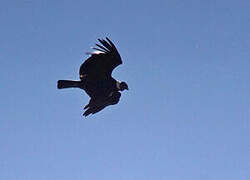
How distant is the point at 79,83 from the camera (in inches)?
1175

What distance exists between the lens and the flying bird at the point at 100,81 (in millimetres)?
29516

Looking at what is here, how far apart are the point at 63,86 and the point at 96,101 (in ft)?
3.49

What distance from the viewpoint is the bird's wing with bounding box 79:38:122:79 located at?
96.6ft

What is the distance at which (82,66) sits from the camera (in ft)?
97.1

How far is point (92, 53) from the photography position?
29.3 meters

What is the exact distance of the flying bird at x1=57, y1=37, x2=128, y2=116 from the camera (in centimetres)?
2952

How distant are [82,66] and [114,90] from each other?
4.23 feet

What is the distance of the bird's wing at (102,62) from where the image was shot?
96.6 ft

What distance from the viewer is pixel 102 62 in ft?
97.5

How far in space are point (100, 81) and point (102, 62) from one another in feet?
2.32

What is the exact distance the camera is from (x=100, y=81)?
3016 centimetres

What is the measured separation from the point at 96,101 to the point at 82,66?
111cm

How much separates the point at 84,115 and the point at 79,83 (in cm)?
101

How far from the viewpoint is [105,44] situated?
29438mm
